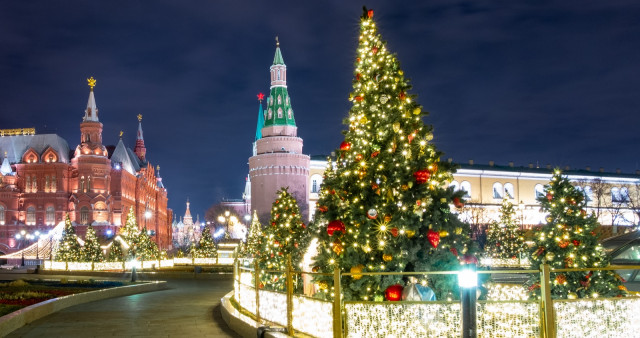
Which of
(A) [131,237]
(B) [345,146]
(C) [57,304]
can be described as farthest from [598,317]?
(A) [131,237]

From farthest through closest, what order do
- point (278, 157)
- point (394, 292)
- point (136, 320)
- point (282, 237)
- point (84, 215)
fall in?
point (278, 157), point (84, 215), point (282, 237), point (136, 320), point (394, 292)

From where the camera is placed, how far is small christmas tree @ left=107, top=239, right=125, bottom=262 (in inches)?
1531

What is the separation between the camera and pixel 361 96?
11.4 m

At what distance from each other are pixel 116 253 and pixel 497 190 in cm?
6460

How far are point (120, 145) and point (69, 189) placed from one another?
15666 mm

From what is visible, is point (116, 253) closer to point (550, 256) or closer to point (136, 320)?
point (136, 320)

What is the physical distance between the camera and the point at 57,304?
1553 cm

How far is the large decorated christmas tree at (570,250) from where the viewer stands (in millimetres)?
11125

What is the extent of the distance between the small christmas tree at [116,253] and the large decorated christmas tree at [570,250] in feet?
102

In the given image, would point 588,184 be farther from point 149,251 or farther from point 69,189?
point 69,189

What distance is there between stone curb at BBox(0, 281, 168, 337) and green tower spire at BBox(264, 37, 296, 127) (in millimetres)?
61393

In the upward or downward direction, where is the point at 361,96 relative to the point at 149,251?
upward

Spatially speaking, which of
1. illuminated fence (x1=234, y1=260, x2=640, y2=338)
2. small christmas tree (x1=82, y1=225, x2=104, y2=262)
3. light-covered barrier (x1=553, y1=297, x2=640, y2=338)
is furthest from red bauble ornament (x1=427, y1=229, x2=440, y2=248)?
small christmas tree (x1=82, y1=225, x2=104, y2=262)

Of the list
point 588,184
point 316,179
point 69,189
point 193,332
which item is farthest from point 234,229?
point 193,332
